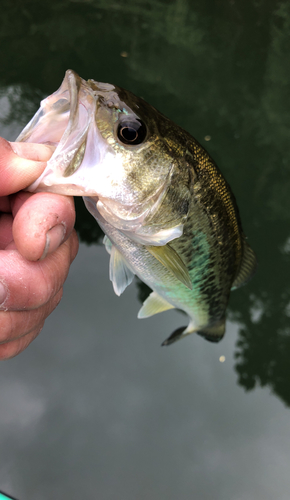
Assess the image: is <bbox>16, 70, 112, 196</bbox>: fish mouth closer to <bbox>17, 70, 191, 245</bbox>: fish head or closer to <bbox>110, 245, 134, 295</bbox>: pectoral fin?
<bbox>17, 70, 191, 245</bbox>: fish head

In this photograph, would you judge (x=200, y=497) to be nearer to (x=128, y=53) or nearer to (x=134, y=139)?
→ (x=134, y=139)

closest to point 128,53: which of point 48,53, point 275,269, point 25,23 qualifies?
point 48,53

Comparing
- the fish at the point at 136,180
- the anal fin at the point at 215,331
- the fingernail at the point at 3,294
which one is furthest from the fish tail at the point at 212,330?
the fingernail at the point at 3,294

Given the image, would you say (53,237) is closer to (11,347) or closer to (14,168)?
(14,168)

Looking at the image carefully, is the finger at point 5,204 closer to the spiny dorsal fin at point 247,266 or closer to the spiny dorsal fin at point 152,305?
the spiny dorsal fin at point 152,305

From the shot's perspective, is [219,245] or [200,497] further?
[200,497]

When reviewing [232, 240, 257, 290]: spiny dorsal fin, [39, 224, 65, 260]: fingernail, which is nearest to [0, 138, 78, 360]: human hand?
[39, 224, 65, 260]: fingernail

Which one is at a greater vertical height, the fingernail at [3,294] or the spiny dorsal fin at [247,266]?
the fingernail at [3,294]

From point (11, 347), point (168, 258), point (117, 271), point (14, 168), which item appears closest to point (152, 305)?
point (117, 271)
